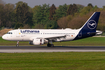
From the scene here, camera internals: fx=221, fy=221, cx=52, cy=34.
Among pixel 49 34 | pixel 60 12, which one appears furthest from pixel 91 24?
pixel 60 12

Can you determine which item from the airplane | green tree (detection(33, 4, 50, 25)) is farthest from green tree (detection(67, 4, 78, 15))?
the airplane

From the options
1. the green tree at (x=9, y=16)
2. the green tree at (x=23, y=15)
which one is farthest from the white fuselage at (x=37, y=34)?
the green tree at (x=23, y=15)

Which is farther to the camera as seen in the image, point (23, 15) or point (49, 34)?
point (23, 15)

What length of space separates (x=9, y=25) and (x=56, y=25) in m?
32.8

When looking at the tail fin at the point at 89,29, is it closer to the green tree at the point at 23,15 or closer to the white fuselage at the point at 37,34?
the white fuselage at the point at 37,34

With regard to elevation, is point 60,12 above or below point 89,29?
above
